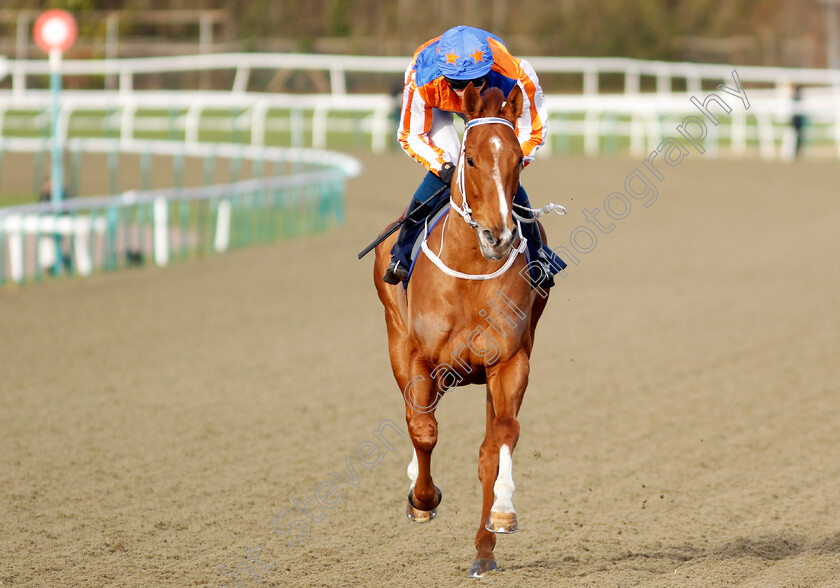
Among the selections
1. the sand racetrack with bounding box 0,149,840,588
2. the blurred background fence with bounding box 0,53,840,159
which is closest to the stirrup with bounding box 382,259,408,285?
the sand racetrack with bounding box 0,149,840,588

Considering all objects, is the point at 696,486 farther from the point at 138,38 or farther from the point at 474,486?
the point at 138,38

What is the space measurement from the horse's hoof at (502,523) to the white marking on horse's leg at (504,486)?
A: 0.06 feet

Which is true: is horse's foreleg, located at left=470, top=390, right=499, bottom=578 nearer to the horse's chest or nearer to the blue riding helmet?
the horse's chest

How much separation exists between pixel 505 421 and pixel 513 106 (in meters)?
1.17

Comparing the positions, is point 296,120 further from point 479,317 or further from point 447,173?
point 479,317

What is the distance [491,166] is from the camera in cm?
393

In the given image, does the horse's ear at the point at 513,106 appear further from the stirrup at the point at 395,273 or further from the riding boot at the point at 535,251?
the stirrup at the point at 395,273

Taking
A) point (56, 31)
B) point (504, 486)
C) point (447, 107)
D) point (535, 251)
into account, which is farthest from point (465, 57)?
point (56, 31)

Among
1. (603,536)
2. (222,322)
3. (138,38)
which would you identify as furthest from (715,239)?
(138,38)

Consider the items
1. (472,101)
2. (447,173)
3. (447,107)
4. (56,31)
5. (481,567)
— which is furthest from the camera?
(56,31)

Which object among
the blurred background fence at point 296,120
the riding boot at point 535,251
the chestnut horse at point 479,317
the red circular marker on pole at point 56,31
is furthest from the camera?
the blurred background fence at point 296,120

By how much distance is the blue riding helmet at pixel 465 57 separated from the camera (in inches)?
171

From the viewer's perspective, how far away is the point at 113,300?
35.6 feet

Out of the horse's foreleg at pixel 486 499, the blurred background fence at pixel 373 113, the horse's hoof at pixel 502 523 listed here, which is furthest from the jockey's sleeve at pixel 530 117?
the blurred background fence at pixel 373 113
